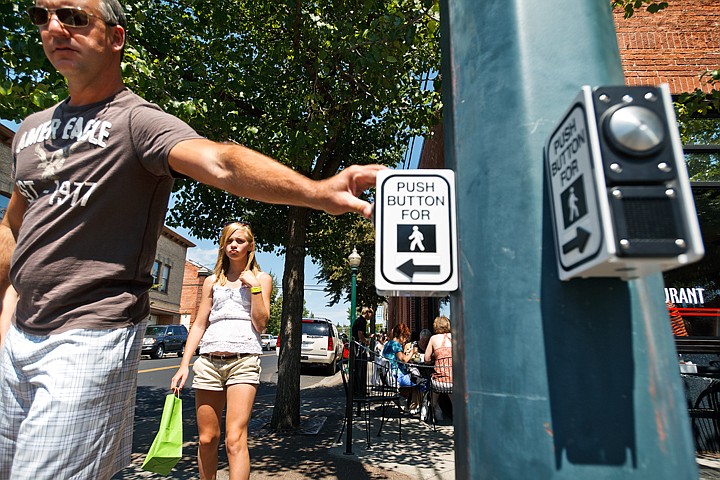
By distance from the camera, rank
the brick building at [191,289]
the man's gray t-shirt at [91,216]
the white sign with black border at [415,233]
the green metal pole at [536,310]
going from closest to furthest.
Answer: the green metal pole at [536,310], the white sign with black border at [415,233], the man's gray t-shirt at [91,216], the brick building at [191,289]

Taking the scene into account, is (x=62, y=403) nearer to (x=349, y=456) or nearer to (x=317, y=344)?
(x=349, y=456)

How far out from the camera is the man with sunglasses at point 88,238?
1.34 metres

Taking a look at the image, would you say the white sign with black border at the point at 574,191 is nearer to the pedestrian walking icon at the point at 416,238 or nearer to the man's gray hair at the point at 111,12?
the pedestrian walking icon at the point at 416,238

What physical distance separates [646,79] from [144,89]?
21.2 feet

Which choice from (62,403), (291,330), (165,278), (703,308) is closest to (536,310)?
(62,403)

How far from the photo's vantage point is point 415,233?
3.64 feet

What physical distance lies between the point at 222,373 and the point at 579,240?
306 centimetres

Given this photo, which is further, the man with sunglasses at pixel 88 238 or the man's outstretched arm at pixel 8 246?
the man's outstretched arm at pixel 8 246

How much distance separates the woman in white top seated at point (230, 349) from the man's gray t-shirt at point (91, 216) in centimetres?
185

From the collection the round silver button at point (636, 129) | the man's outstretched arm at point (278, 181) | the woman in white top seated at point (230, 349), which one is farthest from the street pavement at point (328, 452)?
the round silver button at point (636, 129)

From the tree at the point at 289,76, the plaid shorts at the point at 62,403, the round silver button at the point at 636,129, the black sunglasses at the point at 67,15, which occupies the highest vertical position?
the tree at the point at 289,76

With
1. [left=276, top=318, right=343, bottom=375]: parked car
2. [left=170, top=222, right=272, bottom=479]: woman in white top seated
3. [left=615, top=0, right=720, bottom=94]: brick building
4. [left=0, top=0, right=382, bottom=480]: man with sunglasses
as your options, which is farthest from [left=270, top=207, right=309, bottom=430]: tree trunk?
[left=276, top=318, right=343, bottom=375]: parked car

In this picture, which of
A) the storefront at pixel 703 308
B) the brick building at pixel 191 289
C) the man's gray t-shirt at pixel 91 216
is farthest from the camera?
the brick building at pixel 191 289

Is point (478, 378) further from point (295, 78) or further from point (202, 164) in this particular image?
point (295, 78)
